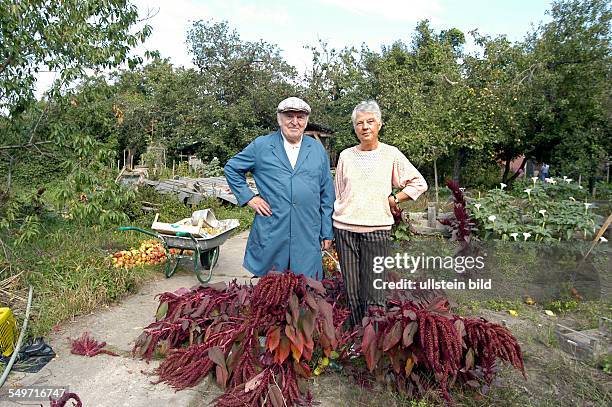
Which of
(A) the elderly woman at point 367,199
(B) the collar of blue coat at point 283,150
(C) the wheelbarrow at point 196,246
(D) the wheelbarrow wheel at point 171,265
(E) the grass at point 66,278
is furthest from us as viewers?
(D) the wheelbarrow wheel at point 171,265

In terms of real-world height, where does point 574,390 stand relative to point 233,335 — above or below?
below

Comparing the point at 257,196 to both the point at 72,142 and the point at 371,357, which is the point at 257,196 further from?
the point at 72,142

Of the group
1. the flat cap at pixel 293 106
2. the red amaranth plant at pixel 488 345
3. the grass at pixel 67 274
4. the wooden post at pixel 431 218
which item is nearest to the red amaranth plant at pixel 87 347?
the grass at pixel 67 274

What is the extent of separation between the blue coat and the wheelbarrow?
1674 mm

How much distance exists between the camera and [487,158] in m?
16.0

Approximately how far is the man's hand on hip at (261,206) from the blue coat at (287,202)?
Answer: 34 mm

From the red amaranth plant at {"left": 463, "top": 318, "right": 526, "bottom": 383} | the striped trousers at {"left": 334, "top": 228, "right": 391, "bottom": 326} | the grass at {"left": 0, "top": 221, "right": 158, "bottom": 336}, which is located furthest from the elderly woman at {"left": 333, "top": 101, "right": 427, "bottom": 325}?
the grass at {"left": 0, "top": 221, "right": 158, "bottom": 336}

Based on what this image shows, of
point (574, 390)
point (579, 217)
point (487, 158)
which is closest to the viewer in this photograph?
point (574, 390)

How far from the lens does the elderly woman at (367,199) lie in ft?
8.59

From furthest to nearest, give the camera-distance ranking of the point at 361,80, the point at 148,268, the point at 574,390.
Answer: the point at 361,80
the point at 148,268
the point at 574,390

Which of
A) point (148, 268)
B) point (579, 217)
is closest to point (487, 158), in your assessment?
point (579, 217)

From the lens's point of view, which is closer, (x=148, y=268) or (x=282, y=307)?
(x=282, y=307)

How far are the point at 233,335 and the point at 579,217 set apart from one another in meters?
3.73

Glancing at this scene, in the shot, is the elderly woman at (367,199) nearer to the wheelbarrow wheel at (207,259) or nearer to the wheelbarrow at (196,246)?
the wheelbarrow at (196,246)
